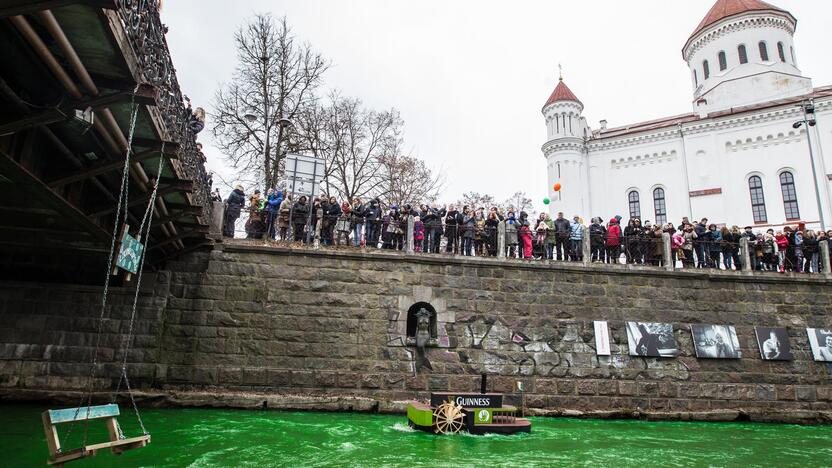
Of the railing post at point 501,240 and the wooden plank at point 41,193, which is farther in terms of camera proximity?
the railing post at point 501,240

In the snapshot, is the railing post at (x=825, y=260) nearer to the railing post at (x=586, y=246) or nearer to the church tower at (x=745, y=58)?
the railing post at (x=586, y=246)

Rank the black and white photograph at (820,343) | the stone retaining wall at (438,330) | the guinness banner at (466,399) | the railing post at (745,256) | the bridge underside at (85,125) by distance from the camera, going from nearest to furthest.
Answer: the bridge underside at (85,125) < the guinness banner at (466,399) < the stone retaining wall at (438,330) < the black and white photograph at (820,343) < the railing post at (745,256)

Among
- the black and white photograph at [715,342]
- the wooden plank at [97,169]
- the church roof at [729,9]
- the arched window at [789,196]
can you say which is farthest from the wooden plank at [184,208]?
the church roof at [729,9]

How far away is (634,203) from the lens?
35.2 m

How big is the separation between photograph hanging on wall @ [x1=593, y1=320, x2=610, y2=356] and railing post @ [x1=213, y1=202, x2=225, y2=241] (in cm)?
1085

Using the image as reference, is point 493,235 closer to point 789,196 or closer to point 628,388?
point 628,388

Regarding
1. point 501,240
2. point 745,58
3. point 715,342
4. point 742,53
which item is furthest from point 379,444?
point 742,53

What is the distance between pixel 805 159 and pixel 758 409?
22979 millimetres

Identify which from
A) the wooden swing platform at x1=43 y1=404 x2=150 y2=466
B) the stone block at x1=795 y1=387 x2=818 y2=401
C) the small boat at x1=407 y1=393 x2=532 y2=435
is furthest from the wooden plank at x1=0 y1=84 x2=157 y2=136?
the stone block at x1=795 y1=387 x2=818 y2=401

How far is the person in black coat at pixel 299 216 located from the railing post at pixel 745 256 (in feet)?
44.8

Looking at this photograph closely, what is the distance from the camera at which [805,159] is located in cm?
3070

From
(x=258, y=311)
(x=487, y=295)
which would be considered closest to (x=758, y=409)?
(x=487, y=295)

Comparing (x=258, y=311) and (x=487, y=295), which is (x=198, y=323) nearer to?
(x=258, y=311)

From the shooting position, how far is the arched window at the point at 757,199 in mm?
31328
